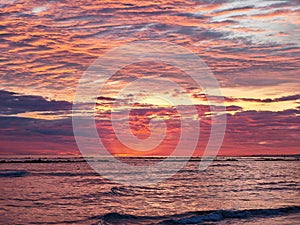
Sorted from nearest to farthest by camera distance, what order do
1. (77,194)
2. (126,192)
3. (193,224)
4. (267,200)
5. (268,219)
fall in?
(193,224) < (268,219) < (267,200) < (77,194) < (126,192)

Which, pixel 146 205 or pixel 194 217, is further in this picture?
pixel 146 205

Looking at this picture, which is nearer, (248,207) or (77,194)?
(248,207)

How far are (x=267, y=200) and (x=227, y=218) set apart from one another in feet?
31.0

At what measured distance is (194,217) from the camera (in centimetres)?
2698

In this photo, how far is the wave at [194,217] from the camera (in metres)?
26.0

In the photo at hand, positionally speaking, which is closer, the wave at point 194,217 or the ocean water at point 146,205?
the wave at point 194,217

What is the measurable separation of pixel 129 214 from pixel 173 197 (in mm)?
9078

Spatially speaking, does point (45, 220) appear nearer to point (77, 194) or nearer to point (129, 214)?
point (129, 214)

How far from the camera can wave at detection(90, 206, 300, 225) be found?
26002 millimetres

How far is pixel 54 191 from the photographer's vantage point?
4034cm

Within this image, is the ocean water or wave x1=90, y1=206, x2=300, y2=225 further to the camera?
the ocean water

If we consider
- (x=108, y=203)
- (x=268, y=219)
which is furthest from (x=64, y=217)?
(x=268, y=219)

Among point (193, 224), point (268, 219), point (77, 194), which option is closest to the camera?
point (193, 224)

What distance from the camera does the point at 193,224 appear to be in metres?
25.1
